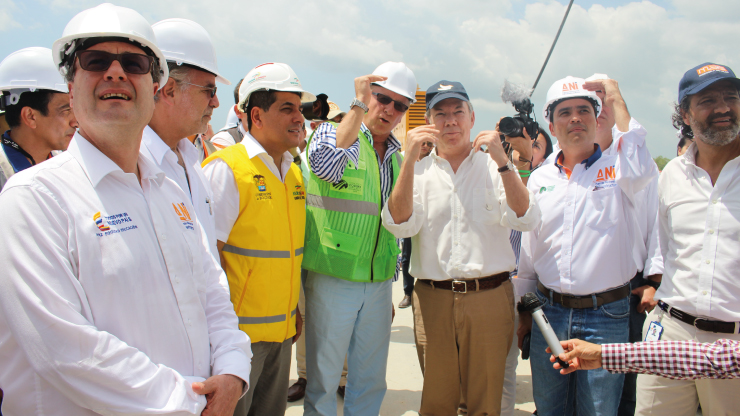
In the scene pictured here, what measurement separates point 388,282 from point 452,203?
0.69m

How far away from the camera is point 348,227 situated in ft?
8.80

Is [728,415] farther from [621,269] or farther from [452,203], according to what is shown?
[452,203]

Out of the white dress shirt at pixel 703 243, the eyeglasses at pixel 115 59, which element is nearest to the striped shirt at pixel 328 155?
the eyeglasses at pixel 115 59

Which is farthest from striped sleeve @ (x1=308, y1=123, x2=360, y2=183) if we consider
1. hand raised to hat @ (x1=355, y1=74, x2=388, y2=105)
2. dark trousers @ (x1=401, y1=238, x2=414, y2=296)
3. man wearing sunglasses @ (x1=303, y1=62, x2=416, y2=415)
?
dark trousers @ (x1=401, y1=238, x2=414, y2=296)

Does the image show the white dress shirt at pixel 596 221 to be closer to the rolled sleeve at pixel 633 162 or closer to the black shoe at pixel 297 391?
the rolled sleeve at pixel 633 162

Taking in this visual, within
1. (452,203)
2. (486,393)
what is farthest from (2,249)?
(486,393)

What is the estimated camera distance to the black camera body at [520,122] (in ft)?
10.4

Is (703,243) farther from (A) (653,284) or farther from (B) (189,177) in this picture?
(B) (189,177)

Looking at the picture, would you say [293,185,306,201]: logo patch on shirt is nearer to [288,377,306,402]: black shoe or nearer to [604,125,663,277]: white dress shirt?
[288,377,306,402]: black shoe

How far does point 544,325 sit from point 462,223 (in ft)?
2.60

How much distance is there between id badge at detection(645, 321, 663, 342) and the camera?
8.22 feet

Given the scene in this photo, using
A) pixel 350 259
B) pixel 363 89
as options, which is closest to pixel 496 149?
pixel 363 89

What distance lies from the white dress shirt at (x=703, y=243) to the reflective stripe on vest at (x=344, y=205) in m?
1.81

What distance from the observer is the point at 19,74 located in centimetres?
279
